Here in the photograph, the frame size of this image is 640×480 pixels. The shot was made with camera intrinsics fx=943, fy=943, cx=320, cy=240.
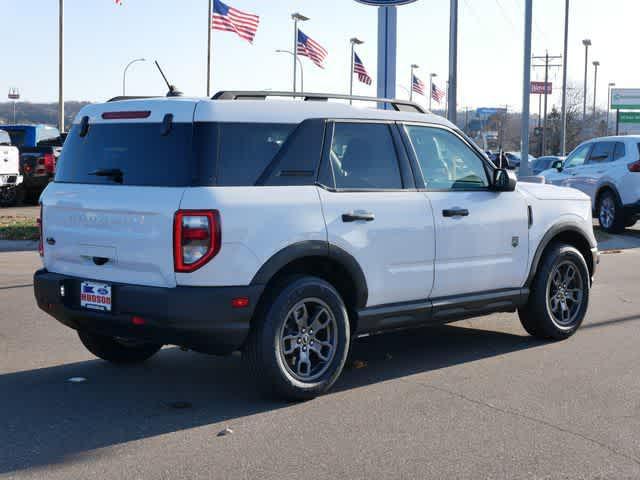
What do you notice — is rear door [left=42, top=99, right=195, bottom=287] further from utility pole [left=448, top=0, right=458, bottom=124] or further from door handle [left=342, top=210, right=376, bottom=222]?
utility pole [left=448, top=0, right=458, bottom=124]

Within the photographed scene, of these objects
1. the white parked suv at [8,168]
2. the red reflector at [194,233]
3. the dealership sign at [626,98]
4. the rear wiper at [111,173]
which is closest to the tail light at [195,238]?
the red reflector at [194,233]

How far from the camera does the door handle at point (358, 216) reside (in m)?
6.14

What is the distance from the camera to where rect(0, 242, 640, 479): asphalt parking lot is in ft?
15.6

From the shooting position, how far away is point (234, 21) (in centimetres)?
2980

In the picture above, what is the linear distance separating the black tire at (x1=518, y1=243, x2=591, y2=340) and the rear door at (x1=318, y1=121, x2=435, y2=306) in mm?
1419

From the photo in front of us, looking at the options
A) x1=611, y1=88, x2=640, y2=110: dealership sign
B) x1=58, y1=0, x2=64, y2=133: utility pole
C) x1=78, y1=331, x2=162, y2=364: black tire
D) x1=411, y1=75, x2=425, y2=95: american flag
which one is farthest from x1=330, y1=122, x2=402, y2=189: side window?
x1=611, y1=88, x2=640, y2=110: dealership sign

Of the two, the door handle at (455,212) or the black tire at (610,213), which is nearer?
the door handle at (455,212)

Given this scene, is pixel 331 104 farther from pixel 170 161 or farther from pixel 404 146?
pixel 170 161

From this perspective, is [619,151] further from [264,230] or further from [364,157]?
[264,230]

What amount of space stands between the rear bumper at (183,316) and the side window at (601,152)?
1467cm

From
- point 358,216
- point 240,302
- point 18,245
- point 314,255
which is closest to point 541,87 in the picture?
point 18,245

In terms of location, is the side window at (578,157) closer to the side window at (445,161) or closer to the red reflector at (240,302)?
the side window at (445,161)

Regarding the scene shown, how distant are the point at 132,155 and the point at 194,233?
→ 83 cm

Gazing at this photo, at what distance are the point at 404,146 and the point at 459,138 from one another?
0.73 m
